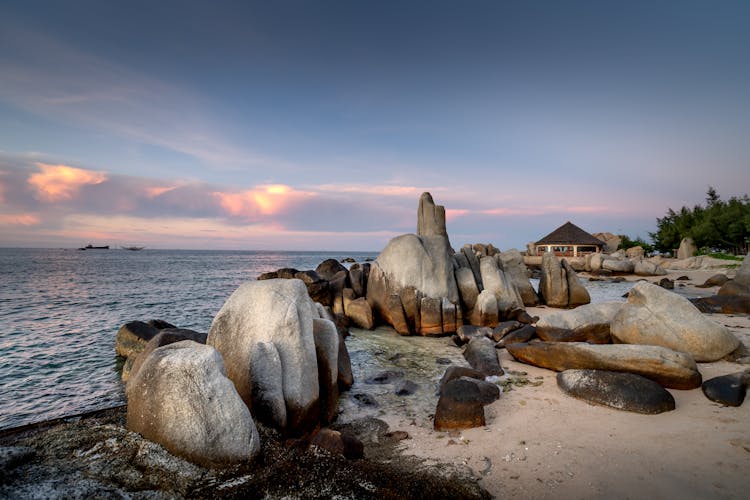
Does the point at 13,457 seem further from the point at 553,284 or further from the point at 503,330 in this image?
the point at 553,284

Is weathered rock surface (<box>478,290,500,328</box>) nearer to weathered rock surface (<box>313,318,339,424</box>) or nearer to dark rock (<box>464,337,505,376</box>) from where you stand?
dark rock (<box>464,337,505,376</box>)

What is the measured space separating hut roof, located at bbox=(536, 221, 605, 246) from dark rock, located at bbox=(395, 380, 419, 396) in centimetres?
5222

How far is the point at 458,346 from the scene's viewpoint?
1405 cm

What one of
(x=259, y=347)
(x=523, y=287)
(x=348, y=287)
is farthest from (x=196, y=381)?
(x=523, y=287)

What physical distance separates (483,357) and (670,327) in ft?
16.3

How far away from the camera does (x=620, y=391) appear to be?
7.20 meters

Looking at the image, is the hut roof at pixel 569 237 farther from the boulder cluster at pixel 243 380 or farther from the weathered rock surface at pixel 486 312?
the boulder cluster at pixel 243 380

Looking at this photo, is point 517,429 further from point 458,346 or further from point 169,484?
point 458,346

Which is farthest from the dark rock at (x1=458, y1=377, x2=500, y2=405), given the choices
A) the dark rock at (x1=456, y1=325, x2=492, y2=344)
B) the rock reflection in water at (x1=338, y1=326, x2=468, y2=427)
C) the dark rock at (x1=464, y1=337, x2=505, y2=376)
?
the dark rock at (x1=456, y1=325, x2=492, y2=344)

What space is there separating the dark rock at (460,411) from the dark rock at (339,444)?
2012mm

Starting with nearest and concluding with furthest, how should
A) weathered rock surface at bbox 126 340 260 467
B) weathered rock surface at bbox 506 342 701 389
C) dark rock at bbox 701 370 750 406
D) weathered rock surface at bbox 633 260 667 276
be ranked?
weathered rock surface at bbox 126 340 260 467 → dark rock at bbox 701 370 750 406 → weathered rock surface at bbox 506 342 701 389 → weathered rock surface at bbox 633 260 667 276

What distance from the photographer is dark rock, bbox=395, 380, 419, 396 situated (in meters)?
9.20

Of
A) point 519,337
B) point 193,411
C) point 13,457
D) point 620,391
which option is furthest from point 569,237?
point 13,457

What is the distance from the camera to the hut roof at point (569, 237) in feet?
175
